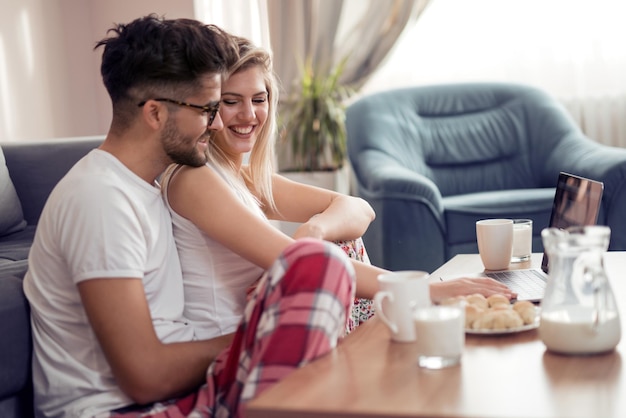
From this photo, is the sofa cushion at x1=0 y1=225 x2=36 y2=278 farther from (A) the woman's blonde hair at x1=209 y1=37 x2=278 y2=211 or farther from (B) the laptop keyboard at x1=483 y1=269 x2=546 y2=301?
(B) the laptop keyboard at x1=483 y1=269 x2=546 y2=301

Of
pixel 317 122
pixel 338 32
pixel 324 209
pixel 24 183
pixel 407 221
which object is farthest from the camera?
pixel 338 32

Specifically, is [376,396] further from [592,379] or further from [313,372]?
[592,379]

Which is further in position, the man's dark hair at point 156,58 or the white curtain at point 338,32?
the white curtain at point 338,32

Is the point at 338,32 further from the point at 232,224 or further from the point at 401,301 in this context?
the point at 401,301

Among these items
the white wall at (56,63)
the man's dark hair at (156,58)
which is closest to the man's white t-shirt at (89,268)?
the man's dark hair at (156,58)

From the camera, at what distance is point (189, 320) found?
66.3 inches

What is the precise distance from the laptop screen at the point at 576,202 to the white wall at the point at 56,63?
3.04 meters

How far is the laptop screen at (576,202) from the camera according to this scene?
65.2 inches

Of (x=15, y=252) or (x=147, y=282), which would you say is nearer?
(x=147, y=282)

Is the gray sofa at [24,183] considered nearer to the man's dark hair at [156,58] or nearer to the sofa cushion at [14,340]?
the sofa cushion at [14,340]

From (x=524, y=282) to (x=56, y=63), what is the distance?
3.62 meters

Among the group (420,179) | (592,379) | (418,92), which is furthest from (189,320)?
(418,92)

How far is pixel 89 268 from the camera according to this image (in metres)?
1.45

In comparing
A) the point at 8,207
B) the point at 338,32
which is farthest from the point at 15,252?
the point at 338,32
